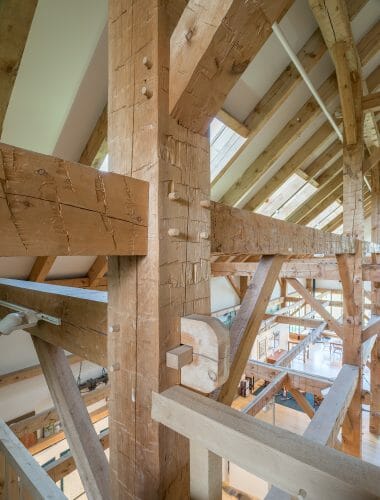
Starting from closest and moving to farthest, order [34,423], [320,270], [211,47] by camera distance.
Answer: [211,47]
[34,423]
[320,270]

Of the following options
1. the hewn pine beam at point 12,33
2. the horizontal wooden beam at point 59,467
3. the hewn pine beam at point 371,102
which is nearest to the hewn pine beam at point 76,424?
the hewn pine beam at point 12,33

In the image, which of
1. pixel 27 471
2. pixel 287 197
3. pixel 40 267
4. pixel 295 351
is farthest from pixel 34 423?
pixel 287 197

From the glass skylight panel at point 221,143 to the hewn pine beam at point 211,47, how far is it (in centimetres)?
230

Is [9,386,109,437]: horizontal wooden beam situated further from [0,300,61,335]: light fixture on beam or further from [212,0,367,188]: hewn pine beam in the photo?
[212,0,367,188]: hewn pine beam

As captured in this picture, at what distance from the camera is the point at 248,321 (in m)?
1.09

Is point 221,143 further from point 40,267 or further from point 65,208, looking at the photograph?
point 65,208

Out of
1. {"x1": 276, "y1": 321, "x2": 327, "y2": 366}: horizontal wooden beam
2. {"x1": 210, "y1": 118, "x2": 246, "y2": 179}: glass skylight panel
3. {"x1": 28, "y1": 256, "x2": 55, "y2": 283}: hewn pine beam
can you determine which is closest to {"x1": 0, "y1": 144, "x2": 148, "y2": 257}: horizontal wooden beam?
{"x1": 210, "y1": 118, "x2": 246, "y2": 179}: glass skylight panel

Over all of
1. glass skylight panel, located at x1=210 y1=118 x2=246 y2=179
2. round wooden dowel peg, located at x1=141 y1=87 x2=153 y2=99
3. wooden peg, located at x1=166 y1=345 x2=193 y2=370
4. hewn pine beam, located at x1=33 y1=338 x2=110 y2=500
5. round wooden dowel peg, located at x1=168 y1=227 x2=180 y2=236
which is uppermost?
glass skylight panel, located at x1=210 y1=118 x2=246 y2=179

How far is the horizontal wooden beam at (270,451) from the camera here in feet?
1.31

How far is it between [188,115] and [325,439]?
1.77m

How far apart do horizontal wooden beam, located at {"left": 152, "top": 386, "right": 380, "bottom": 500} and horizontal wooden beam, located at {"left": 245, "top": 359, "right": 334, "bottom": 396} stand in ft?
8.47

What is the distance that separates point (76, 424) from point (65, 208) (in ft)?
3.04

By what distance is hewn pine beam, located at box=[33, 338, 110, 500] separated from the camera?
0.90 metres

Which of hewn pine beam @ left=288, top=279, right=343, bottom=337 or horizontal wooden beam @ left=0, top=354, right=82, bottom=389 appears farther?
horizontal wooden beam @ left=0, top=354, right=82, bottom=389
